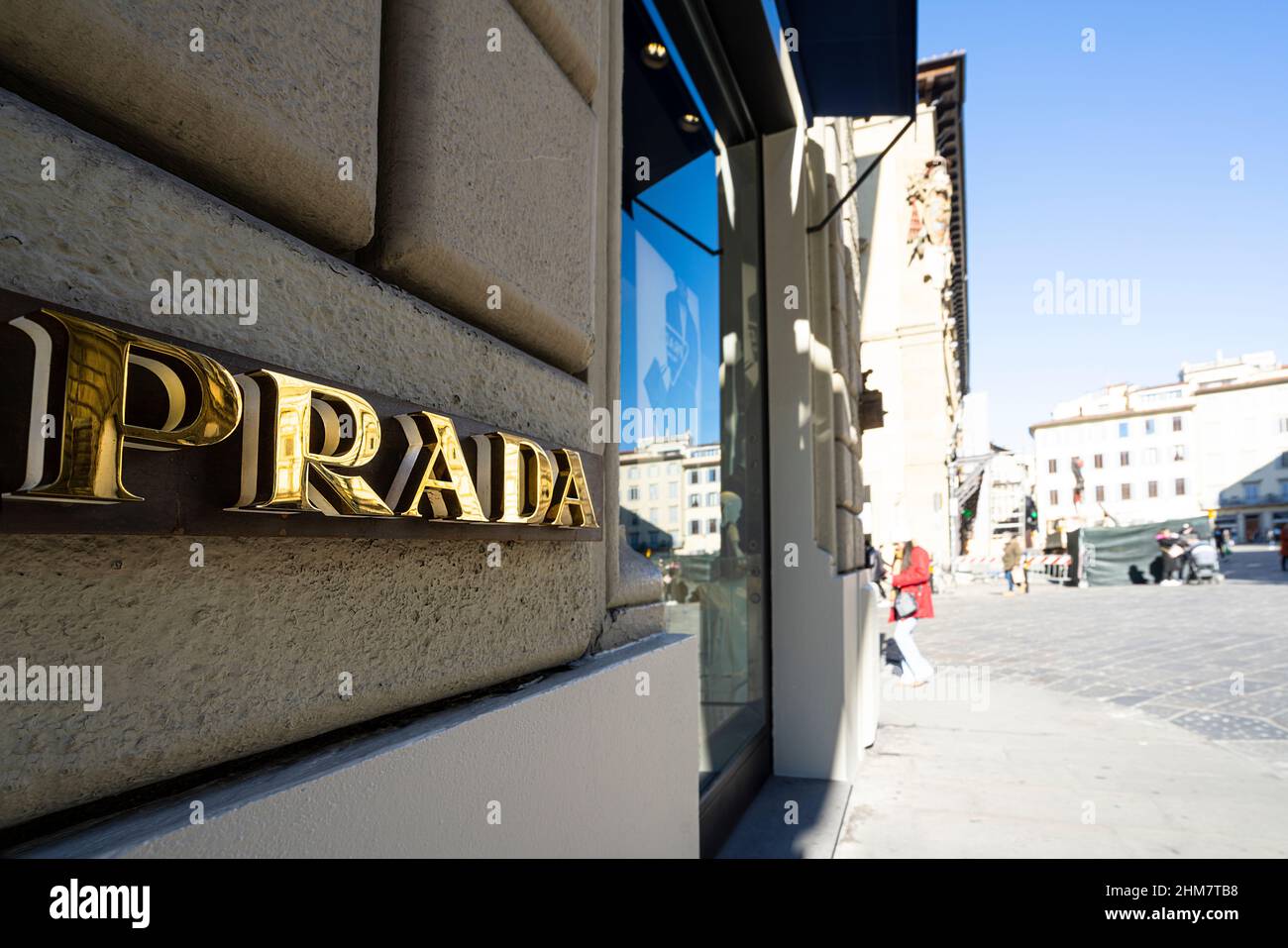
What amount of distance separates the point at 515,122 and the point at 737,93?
3.49 m

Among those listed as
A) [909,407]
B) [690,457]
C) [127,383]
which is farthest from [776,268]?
[909,407]

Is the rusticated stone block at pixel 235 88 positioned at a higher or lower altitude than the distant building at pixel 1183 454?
lower

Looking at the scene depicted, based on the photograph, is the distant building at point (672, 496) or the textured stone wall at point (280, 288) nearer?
the textured stone wall at point (280, 288)

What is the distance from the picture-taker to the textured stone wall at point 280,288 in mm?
670

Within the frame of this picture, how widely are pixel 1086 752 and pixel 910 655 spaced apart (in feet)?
8.76

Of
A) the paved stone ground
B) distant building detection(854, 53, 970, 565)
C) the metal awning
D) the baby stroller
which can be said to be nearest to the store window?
the metal awning

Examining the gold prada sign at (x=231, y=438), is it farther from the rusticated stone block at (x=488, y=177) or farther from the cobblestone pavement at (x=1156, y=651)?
the cobblestone pavement at (x=1156, y=651)

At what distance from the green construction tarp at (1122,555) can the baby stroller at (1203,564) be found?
137 cm

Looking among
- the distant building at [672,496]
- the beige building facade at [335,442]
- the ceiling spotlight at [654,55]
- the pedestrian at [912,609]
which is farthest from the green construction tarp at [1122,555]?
the beige building facade at [335,442]

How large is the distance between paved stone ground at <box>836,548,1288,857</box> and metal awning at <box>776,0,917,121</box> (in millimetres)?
4079

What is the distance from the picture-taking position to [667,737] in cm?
195

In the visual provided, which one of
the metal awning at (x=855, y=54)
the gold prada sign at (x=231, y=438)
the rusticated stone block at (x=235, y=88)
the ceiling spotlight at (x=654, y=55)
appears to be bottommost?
the gold prada sign at (x=231, y=438)
